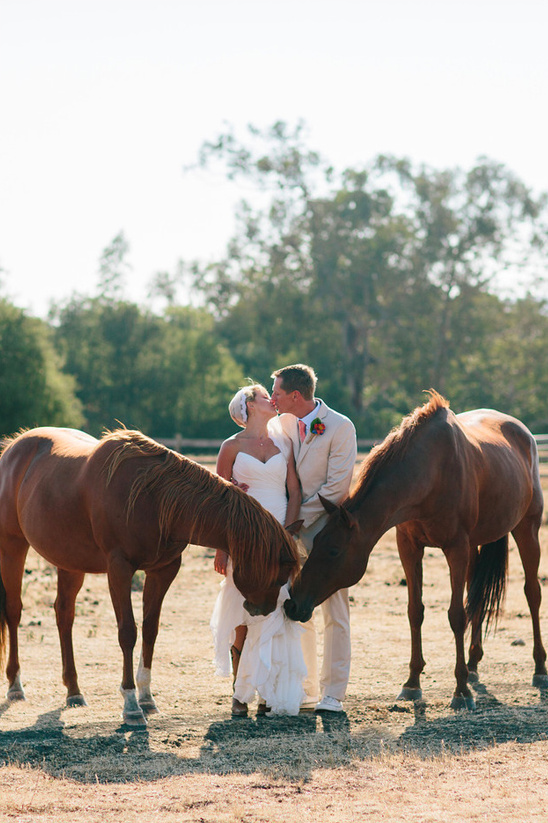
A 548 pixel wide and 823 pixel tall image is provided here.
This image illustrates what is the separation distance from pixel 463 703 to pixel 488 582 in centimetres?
129

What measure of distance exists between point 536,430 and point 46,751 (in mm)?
38007

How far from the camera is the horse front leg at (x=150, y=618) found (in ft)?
16.5

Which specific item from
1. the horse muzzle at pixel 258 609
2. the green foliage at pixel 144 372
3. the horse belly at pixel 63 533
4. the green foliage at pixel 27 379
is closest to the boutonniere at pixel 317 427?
the horse muzzle at pixel 258 609

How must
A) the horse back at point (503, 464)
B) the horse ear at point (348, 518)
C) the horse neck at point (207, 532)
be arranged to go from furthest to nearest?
the horse back at point (503, 464) < the horse ear at point (348, 518) < the horse neck at point (207, 532)

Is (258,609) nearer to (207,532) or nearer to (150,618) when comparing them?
(207,532)

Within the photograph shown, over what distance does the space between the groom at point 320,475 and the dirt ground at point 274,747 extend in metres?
0.24

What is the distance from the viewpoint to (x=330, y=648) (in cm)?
506

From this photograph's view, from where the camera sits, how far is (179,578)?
10.1 meters

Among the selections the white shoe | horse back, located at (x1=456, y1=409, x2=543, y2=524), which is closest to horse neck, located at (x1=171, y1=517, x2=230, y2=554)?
the white shoe

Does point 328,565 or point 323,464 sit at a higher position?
point 323,464

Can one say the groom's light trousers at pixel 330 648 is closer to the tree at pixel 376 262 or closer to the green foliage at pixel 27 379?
the green foliage at pixel 27 379

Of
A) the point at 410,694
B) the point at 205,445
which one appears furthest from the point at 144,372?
the point at 410,694

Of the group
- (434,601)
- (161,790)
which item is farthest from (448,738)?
(434,601)

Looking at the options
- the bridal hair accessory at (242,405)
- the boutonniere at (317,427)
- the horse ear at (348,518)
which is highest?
the bridal hair accessory at (242,405)
